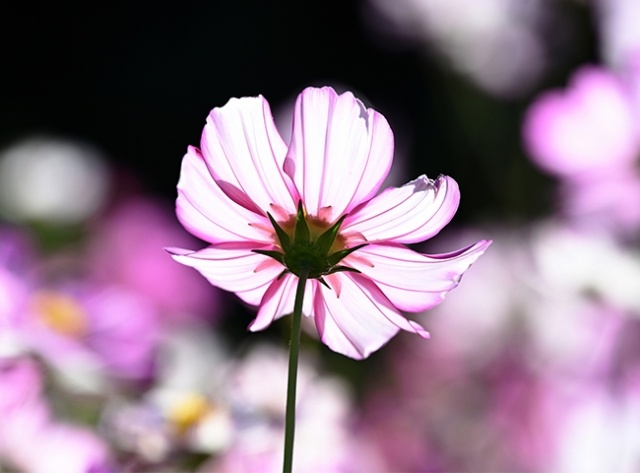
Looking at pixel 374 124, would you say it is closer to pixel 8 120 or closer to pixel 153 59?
pixel 8 120

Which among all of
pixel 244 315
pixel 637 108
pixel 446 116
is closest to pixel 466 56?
pixel 446 116

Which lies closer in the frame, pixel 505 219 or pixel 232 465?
pixel 232 465

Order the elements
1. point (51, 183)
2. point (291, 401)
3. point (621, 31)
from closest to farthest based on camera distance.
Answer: point (291, 401) < point (621, 31) < point (51, 183)

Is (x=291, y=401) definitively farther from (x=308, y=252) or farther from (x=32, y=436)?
(x=32, y=436)

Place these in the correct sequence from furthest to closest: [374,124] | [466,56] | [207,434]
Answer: [466,56] → [207,434] → [374,124]

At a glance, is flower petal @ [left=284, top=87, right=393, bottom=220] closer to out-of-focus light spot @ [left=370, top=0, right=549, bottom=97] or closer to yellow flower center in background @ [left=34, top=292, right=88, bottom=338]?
yellow flower center in background @ [left=34, top=292, right=88, bottom=338]

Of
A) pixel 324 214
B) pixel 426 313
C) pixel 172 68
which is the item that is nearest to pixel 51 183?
pixel 426 313
